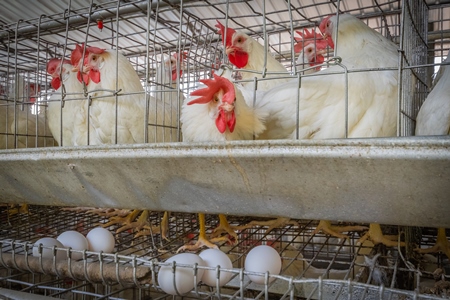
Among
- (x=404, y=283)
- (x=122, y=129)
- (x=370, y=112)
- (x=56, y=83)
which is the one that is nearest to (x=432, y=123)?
(x=370, y=112)

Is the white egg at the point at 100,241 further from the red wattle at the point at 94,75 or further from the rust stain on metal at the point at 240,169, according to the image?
the red wattle at the point at 94,75

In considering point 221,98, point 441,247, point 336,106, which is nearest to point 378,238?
point 441,247

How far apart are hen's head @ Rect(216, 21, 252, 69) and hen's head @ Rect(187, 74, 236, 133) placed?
0.91m

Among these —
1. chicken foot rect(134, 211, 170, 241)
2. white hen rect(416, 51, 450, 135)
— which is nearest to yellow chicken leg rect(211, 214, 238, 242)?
chicken foot rect(134, 211, 170, 241)

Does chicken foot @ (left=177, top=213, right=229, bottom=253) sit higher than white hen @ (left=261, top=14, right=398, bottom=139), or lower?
lower

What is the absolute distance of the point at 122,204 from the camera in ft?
3.42

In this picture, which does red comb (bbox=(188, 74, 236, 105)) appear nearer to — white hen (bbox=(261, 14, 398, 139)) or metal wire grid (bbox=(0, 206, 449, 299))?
white hen (bbox=(261, 14, 398, 139))

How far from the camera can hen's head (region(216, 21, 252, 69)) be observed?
1909 millimetres

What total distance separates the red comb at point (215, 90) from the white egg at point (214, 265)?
45cm

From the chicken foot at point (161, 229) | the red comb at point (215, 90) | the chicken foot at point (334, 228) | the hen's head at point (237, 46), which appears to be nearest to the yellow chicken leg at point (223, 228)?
the chicken foot at point (161, 229)

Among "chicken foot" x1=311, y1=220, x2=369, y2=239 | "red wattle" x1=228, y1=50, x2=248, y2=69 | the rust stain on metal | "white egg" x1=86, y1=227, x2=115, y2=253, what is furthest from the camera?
"red wattle" x1=228, y1=50, x2=248, y2=69

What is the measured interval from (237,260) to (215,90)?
573 mm

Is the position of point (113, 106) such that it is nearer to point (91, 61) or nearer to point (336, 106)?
point (91, 61)

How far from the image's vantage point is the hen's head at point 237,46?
6.26 ft
